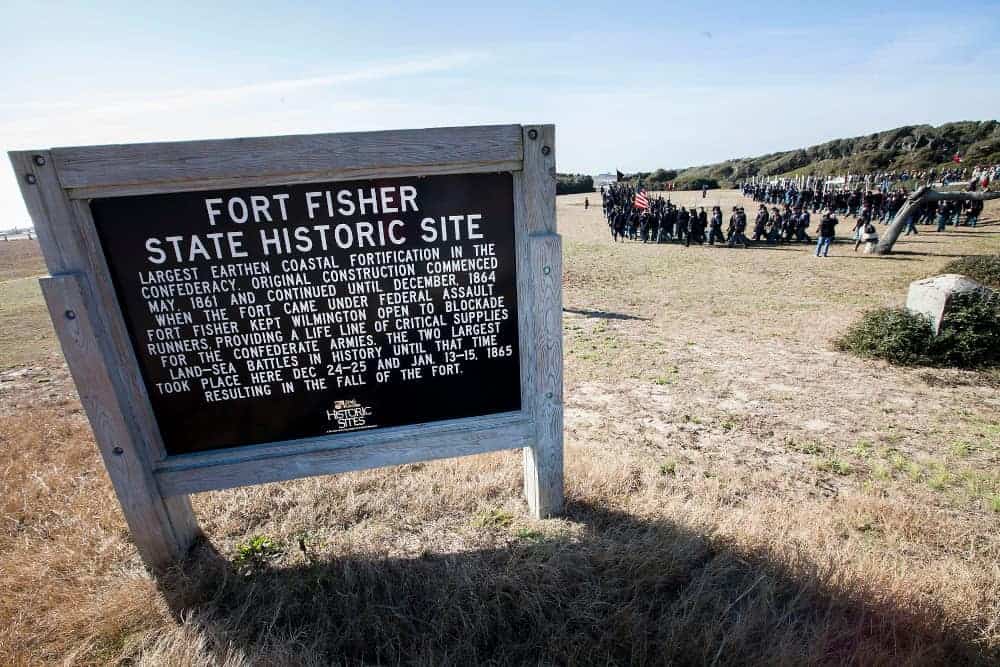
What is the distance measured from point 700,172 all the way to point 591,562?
290ft

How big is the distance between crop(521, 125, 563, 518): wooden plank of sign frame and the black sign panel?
15cm

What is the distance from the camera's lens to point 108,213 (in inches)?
104

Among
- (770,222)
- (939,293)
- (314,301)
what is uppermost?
(314,301)

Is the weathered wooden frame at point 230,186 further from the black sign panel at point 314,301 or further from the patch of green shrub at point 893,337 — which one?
the patch of green shrub at point 893,337

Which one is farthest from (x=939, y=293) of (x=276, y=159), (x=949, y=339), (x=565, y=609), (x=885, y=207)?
(x=885, y=207)

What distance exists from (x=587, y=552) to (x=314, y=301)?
224 cm

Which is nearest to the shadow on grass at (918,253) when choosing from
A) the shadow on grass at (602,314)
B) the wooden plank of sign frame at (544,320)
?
the shadow on grass at (602,314)

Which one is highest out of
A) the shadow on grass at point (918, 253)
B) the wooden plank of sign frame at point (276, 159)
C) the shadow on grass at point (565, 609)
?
the wooden plank of sign frame at point (276, 159)

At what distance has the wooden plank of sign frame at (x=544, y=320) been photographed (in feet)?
9.53

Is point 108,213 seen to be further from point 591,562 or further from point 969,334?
point 969,334

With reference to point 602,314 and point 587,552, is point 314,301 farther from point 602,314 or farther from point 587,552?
point 602,314

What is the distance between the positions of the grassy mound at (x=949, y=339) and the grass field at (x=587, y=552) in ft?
3.90

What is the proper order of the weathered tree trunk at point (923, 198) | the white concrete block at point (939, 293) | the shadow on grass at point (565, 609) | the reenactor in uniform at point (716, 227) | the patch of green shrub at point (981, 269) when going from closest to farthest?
1. the shadow on grass at point (565, 609)
2. the white concrete block at point (939, 293)
3. the patch of green shrub at point (981, 269)
4. the weathered tree trunk at point (923, 198)
5. the reenactor in uniform at point (716, 227)

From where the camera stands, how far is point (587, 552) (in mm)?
3047
